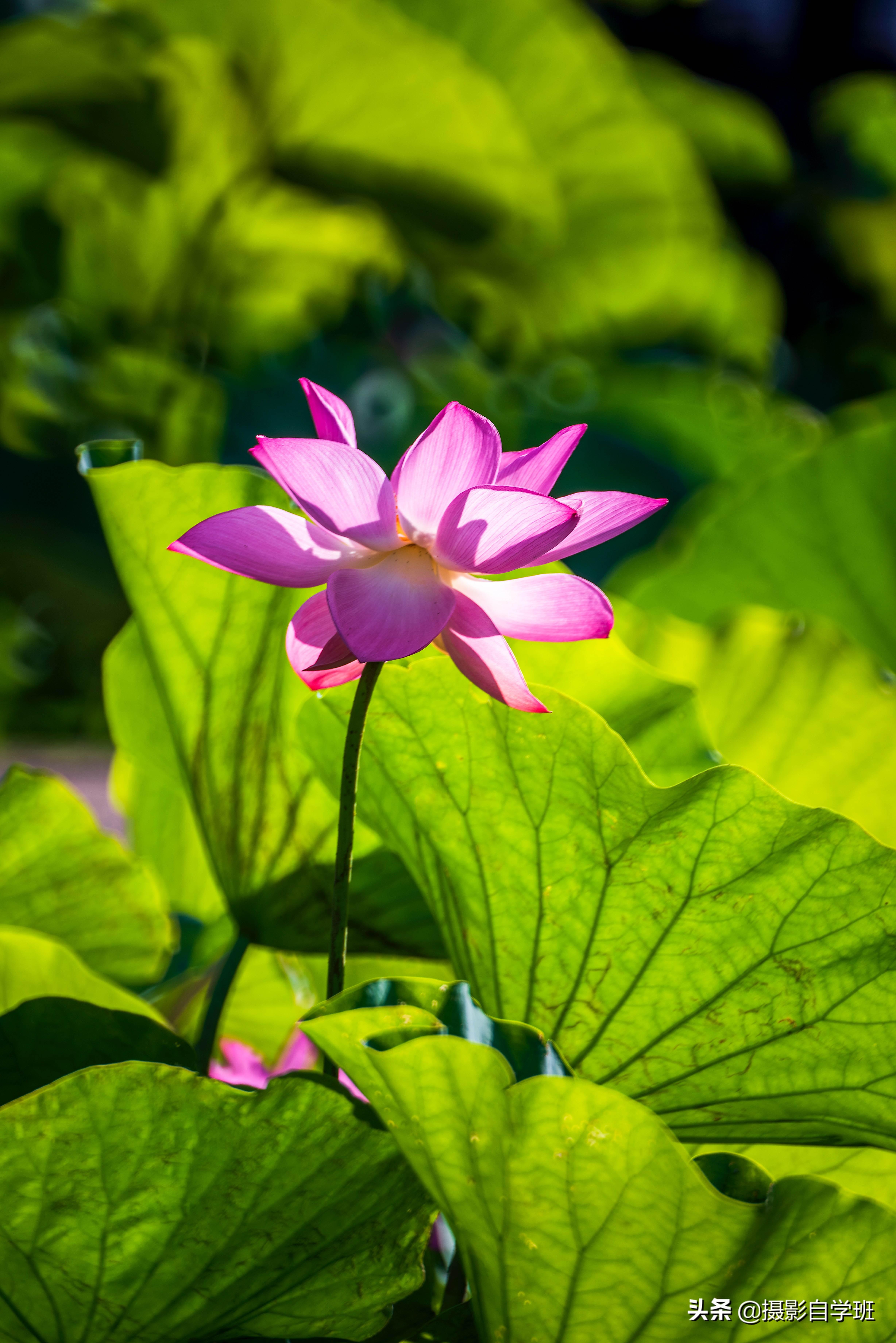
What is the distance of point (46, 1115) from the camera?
130 mm

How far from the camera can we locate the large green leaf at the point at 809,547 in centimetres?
34

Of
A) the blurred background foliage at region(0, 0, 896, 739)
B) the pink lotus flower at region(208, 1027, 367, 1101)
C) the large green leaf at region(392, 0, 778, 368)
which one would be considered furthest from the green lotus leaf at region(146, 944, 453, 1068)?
the large green leaf at region(392, 0, 778, 368)

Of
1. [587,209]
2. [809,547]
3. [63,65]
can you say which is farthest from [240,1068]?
[587,209]

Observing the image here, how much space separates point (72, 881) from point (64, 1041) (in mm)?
47

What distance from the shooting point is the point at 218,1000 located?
0.19 m

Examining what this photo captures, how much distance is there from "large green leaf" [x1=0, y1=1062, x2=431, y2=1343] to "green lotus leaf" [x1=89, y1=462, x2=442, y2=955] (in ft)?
0.16

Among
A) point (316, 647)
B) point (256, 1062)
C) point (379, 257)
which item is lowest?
point (379, 257)

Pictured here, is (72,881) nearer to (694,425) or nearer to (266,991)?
(266,991)

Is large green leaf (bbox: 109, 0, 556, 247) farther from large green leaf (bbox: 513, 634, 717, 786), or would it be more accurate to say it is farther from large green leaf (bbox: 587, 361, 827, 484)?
large green leaf (bbox: 513, 634, 717, 786)

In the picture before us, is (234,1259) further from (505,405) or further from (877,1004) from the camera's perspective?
(505,405)

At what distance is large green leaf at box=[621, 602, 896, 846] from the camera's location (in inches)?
8.5

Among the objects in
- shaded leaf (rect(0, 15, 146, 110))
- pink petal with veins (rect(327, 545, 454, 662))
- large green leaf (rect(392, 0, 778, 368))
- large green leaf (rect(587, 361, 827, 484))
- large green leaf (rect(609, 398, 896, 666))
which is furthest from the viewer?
large green leaf (rect(392, 0, 778, 368))

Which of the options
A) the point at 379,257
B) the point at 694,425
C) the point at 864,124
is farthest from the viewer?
the point at 864,124

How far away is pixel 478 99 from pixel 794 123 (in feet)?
2.69
